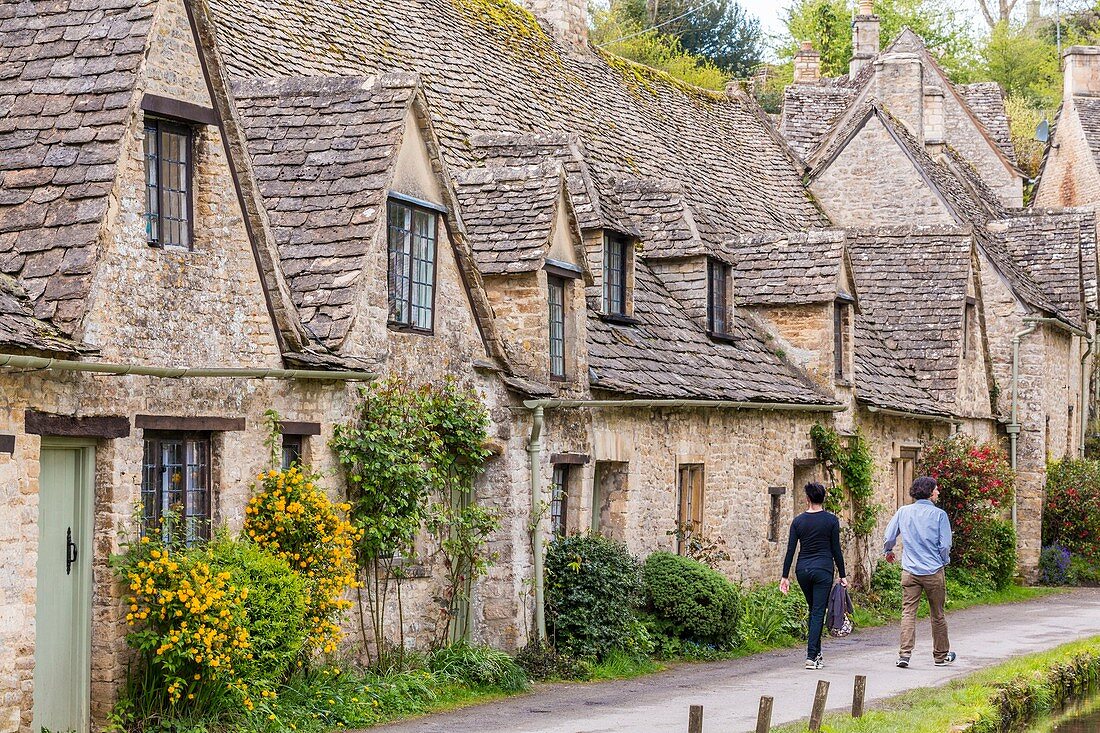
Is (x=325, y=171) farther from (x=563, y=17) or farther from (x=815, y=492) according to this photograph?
(x=563, y=17)

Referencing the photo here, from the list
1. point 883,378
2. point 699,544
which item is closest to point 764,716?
point 699,544

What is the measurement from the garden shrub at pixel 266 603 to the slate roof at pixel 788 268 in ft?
42.8

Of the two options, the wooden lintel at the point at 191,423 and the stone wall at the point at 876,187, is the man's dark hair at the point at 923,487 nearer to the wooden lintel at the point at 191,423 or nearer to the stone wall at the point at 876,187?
the wooden lintel at the point at 191,423

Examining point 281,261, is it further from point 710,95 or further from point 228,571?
point 710,95

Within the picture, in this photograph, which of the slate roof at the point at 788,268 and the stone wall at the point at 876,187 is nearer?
the slate roof at the point at 788,268

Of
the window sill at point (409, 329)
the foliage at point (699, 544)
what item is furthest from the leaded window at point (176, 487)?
Answer: the foliage at point (699, 544)

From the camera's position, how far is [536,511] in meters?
16.6

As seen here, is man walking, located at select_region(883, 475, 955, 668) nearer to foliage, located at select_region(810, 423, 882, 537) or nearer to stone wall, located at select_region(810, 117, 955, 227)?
foliage, located at select_region(810, 423, 882, 537)


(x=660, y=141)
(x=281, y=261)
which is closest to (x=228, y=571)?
(x=281, y=261)

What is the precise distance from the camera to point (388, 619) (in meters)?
14.8

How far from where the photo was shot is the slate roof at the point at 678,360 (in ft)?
62.1

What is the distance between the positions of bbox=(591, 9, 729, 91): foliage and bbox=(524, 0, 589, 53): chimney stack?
74.6 feet

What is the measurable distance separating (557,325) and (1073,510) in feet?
62.6

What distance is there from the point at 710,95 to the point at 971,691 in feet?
66.7
